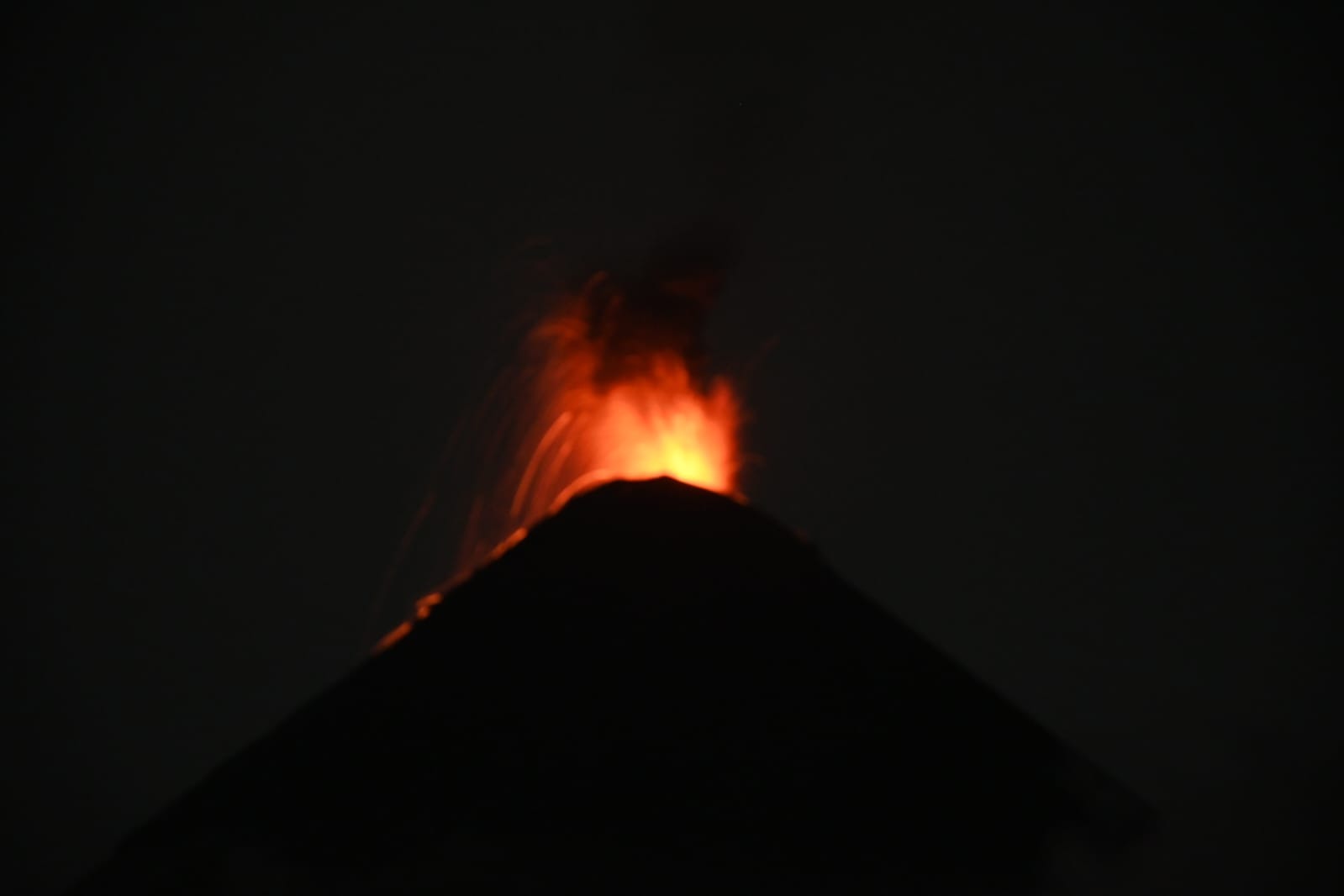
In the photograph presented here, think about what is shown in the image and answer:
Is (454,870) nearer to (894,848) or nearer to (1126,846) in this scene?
(894,848)

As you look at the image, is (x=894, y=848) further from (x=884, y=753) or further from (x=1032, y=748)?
(x=1032, y=748)

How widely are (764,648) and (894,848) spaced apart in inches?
73.9

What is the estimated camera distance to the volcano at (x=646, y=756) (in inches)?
311

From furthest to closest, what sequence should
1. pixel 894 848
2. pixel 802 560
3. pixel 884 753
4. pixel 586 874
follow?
1. pixel 802 560
2. pixel 884 753
3. pixel 894 848
4. pixel 586 874

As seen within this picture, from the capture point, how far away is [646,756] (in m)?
8.35

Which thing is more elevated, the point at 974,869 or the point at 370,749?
the point at 974,869

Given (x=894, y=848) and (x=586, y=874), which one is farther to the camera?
(x=894, y=848)

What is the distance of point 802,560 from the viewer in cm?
1031

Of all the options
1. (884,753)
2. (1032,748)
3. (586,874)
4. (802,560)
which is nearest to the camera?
(586,874)

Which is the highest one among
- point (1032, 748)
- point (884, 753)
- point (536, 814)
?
point (1032, 748)

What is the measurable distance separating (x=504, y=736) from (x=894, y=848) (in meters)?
3.02

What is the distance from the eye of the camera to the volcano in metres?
7.90

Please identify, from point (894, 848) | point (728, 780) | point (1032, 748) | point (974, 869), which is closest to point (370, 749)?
point (728, 780)

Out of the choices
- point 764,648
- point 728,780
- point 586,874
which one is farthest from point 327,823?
point 764,648
